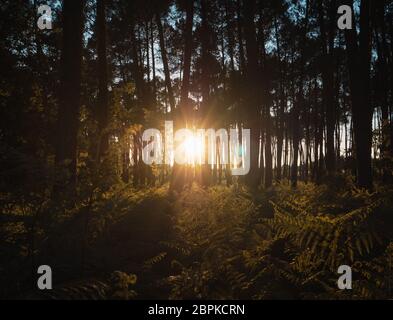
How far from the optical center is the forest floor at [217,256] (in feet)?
13.0

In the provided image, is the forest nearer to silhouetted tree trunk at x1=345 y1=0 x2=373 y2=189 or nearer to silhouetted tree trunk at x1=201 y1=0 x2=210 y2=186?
silhouetted tree trunk at x1=345 y1=0 x2=373 y2=189

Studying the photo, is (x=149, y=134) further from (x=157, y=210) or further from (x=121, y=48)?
(x=157, y=210)

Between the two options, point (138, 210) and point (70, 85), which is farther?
point (138, 210)

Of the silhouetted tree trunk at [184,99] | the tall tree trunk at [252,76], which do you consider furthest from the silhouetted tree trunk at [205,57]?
the tall tree trunk at [252,76]

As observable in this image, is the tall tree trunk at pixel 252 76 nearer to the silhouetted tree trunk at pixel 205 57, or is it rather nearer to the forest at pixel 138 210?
the forest at pixel 138 210

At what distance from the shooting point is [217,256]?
4.72 meters

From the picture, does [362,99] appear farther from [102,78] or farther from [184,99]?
[102,78]

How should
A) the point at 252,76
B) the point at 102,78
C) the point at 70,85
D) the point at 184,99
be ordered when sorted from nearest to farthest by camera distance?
1. the point at 70,85
2. the point at 252,76
3. the point at 102,78
4. the point at 184,99

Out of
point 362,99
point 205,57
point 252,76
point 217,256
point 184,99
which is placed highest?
point 205,57

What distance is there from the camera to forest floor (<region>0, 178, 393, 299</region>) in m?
3.96

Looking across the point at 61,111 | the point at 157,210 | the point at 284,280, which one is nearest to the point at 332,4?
the point at 157,210

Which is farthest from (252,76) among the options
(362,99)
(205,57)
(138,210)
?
(205,57)

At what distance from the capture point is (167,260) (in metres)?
6.42

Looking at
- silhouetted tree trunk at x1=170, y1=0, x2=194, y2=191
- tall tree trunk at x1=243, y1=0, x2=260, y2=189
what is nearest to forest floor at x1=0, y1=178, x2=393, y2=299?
tall tree trunk at x1=243, y1=0, x2=260, y2=189
